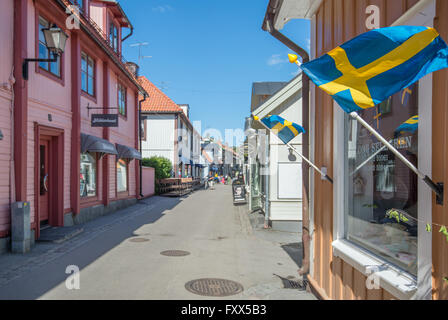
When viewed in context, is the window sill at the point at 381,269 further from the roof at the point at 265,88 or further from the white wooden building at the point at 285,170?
the roof at the point at 265,88

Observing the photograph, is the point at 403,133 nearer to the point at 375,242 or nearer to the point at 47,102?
the point at 375,242

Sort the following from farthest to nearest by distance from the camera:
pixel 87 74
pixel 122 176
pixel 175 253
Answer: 1. pixel 122 176
2. pixel 87 74
3. pixel 175 253

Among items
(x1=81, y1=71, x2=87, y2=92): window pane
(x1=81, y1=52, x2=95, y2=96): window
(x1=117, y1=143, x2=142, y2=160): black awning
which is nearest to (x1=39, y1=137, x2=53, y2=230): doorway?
(x1=81, y1=71, x2=87, y2=92): window pane

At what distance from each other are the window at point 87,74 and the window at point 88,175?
7.63 ft

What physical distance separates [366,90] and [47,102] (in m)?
9.16

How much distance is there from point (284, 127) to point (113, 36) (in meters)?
14.0

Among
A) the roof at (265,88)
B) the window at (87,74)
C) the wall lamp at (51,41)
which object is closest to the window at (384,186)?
the wall lamp at (51,41)

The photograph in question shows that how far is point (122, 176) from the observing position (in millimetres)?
17250

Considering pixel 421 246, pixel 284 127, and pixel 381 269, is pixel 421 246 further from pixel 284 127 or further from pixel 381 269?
pixel 284 127

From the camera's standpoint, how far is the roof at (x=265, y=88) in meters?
17.7

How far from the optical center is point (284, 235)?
33.8ft

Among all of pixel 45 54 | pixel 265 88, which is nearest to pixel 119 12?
pixel 265 88

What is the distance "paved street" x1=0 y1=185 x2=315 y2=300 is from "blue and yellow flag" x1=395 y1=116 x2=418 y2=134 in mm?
2951
